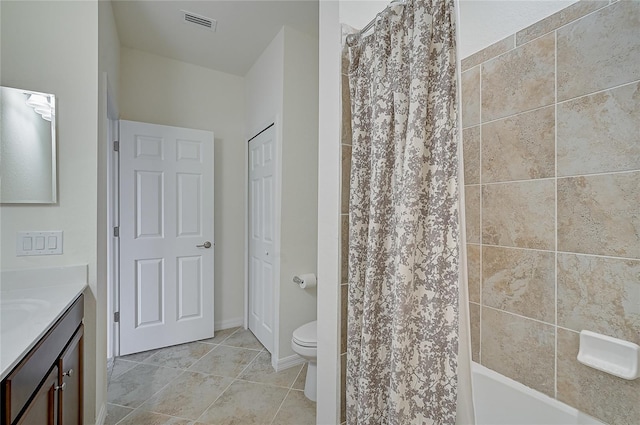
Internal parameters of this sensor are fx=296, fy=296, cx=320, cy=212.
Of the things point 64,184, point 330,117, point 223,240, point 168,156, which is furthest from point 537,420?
point 168,156

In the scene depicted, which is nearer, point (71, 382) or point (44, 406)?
point (44, 406)

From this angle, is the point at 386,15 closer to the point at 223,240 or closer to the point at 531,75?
the point at 531,75

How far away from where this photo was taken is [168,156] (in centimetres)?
264

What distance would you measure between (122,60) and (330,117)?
237cm

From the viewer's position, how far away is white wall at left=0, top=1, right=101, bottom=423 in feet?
4.69

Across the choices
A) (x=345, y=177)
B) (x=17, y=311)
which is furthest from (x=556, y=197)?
(x=17, y=311)

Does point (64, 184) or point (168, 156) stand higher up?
point (168, 156)

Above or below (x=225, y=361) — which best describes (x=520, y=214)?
above

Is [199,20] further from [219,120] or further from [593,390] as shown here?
[593,390]

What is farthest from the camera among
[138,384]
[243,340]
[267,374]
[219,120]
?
[219,120]

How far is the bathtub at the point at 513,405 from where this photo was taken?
1001mm

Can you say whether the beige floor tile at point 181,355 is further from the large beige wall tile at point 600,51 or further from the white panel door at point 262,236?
the large beige wall tile at point 600,51

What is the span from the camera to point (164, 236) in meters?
Answer: 2.62

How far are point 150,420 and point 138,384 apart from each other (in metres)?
0.45
